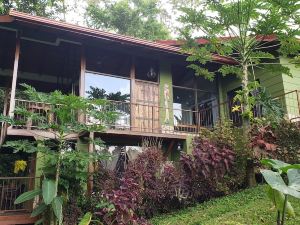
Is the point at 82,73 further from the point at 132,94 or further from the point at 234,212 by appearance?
the point at 234,212

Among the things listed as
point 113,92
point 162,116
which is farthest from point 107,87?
point 162,116

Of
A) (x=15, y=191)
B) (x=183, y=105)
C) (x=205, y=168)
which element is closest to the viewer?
(x=205, y=168)

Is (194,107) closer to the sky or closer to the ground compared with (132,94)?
closer to the ground

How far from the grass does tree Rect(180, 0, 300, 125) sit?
2017 mm

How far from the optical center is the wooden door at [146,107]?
35.1 feet

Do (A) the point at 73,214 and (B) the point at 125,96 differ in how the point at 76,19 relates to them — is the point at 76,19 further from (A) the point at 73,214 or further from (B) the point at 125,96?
(A) the point at 73,214

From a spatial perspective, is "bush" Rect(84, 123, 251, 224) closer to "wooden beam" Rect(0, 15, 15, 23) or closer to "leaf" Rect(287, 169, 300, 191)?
"leaf" Rect(287, 169, 300, 191)

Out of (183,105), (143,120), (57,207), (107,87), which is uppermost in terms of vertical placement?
(107,87)

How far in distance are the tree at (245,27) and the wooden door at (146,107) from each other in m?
2.51

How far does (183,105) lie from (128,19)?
1283cm

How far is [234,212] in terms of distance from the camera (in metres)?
6.67

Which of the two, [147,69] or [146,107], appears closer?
[146,107]

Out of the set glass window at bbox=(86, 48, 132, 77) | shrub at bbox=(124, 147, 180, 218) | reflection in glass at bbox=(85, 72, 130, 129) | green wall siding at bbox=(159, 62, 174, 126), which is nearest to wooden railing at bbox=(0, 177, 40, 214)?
shrub at bbox=(124, 147, 180, 218)

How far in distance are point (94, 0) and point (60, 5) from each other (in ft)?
18.6
